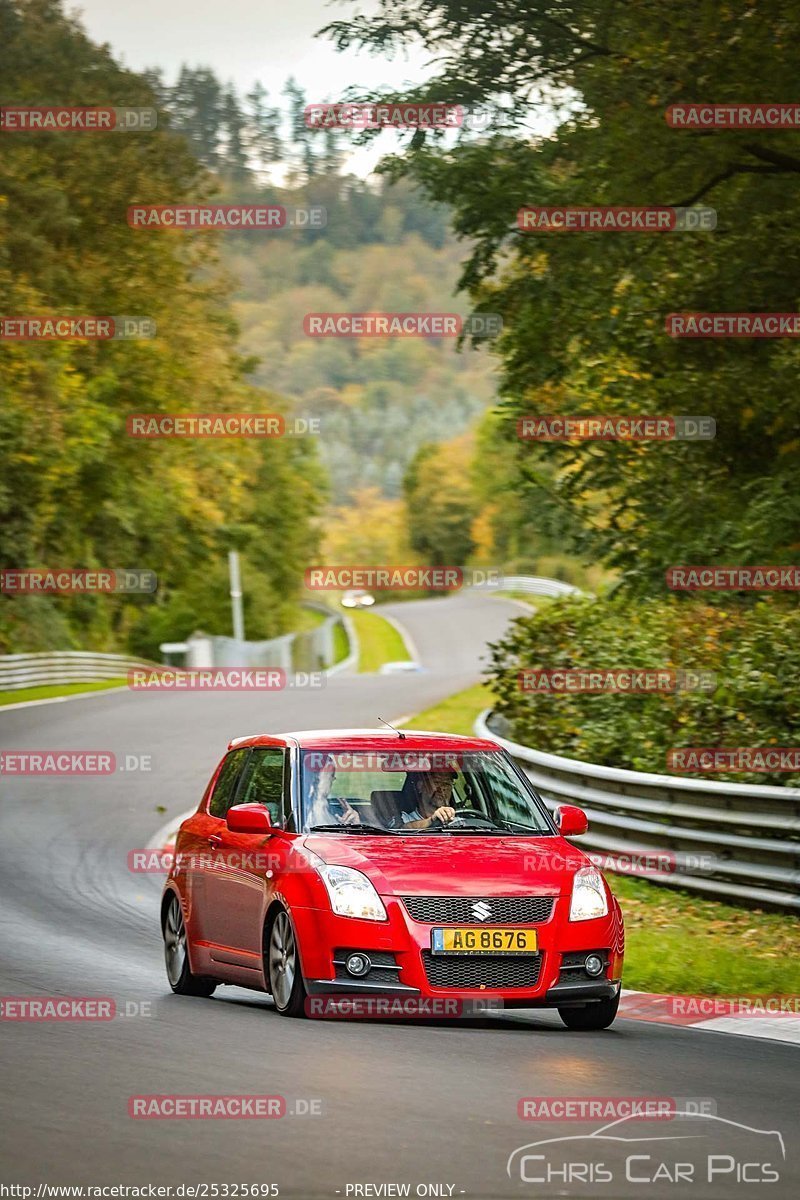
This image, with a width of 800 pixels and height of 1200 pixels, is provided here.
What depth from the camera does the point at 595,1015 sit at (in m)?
9.69

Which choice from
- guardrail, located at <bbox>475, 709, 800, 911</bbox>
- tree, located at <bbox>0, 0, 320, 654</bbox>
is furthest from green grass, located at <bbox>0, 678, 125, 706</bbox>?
guardrail, located at <bbox>475, 709, 800, 911</bbox>

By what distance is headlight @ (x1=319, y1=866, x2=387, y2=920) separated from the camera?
920cm

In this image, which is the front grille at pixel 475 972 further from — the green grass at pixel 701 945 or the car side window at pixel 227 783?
the green grass at pixel 701 945

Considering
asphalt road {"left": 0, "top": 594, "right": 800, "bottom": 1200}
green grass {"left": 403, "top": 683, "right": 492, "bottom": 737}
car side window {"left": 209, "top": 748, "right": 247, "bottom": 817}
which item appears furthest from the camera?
green grass {"left": 403, "top": 683, "right": 492, "bottom": 737}

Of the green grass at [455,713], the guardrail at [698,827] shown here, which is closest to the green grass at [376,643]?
the green grass at [455,713]

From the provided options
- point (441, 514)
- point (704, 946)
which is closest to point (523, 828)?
point (704, 946)

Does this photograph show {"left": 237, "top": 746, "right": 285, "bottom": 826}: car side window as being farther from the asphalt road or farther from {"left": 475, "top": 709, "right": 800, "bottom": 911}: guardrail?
{"left": 475, "top": 709, "right": 800, "bottom": 911}: guardrail

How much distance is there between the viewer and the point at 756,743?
49.3ft

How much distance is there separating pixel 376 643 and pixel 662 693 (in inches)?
2706

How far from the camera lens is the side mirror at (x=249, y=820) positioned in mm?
9828

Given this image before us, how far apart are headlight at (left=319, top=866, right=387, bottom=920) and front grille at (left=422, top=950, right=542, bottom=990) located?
0.32 meters

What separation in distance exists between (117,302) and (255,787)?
40.5 meters

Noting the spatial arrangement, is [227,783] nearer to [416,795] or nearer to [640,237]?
[416,795]

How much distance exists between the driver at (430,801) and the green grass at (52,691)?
30.4 m
